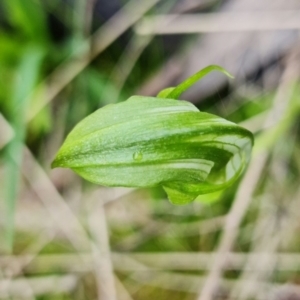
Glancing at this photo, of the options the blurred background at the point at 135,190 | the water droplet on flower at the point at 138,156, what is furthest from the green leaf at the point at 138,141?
the blurred background at the point at 135,190

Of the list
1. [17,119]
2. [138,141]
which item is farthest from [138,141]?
[17,119]

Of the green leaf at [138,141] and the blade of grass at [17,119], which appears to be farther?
the blade of grass at [17,119]

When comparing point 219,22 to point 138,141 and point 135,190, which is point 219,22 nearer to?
point 135,190

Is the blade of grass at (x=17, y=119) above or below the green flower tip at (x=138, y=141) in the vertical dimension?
above

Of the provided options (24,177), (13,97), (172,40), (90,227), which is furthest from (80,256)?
(172,40)

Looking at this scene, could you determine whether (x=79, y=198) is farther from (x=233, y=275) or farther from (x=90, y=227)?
(x=233, y=275)

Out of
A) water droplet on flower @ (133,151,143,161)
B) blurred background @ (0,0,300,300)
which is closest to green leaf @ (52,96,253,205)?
water droplet on flower @ (133,151,143,161)

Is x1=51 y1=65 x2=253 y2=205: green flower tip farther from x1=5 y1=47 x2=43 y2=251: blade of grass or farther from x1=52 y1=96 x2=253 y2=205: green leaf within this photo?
x1=5 y1=47 x2=43 y2=251: blade of grass

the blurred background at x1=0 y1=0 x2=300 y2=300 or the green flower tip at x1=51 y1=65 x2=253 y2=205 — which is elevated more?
the blurred background at x1=0 y1=0 x2=300 y2=300

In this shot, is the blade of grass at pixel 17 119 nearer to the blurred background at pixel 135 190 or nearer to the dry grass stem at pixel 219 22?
the blurred background at pixel 135 190
